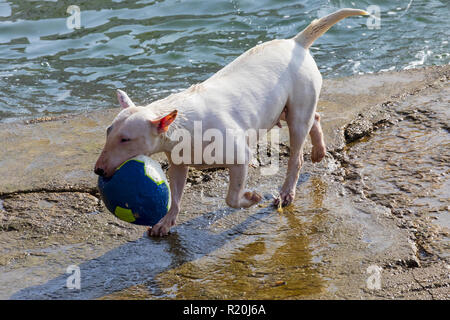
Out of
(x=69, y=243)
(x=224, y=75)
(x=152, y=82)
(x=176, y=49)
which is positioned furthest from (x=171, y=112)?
(x=176, y=49)

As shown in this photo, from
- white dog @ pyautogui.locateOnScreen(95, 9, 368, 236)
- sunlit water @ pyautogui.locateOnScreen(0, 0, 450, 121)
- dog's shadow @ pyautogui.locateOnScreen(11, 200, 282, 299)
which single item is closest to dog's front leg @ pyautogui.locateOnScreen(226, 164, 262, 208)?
white dog @ pyautogui.locateOnScreen(95, 9, 368, 236)

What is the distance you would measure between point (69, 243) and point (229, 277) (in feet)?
4.33

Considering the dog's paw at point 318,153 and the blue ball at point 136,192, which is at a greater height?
the blue ball at point 136,192

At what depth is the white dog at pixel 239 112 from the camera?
4.18 metres

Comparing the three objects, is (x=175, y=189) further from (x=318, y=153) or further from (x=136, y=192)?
(x=318, y=153)

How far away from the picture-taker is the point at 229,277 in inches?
158

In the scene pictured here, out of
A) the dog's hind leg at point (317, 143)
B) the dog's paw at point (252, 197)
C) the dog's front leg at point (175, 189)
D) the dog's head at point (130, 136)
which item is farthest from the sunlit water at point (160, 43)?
the dog's head at point (130, 136)

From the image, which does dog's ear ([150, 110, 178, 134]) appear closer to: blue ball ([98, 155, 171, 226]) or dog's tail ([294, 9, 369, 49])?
blue ball ([98, 155, 171, 226])

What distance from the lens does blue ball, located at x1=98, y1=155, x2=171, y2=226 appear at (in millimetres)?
4016

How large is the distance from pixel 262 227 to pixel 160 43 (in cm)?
663

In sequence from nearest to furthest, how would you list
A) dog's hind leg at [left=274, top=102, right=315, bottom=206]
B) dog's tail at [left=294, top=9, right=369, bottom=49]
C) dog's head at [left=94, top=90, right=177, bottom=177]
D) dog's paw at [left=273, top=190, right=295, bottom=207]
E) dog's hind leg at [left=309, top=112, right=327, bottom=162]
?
dog's head at [left=94, top=90, right=177, bottom=177]
dog's paw at [left=273, top=190, right=295, bottom=207]
dog's hind leg at [left=274, top=102, right=315, bottom=206]
dog's tail at [left=294, top=9, right=369, bottom=49]
dog's hind leg at [left=309, top=112, right=327, bottom=162]

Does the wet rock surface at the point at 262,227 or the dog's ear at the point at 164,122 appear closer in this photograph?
the wet rock surface at the point at 262,227

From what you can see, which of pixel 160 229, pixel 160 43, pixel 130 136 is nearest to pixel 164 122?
pixel 130 136

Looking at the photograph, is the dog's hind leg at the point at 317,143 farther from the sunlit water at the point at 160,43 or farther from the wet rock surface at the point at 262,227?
the sunlit water at the point at 160,43
